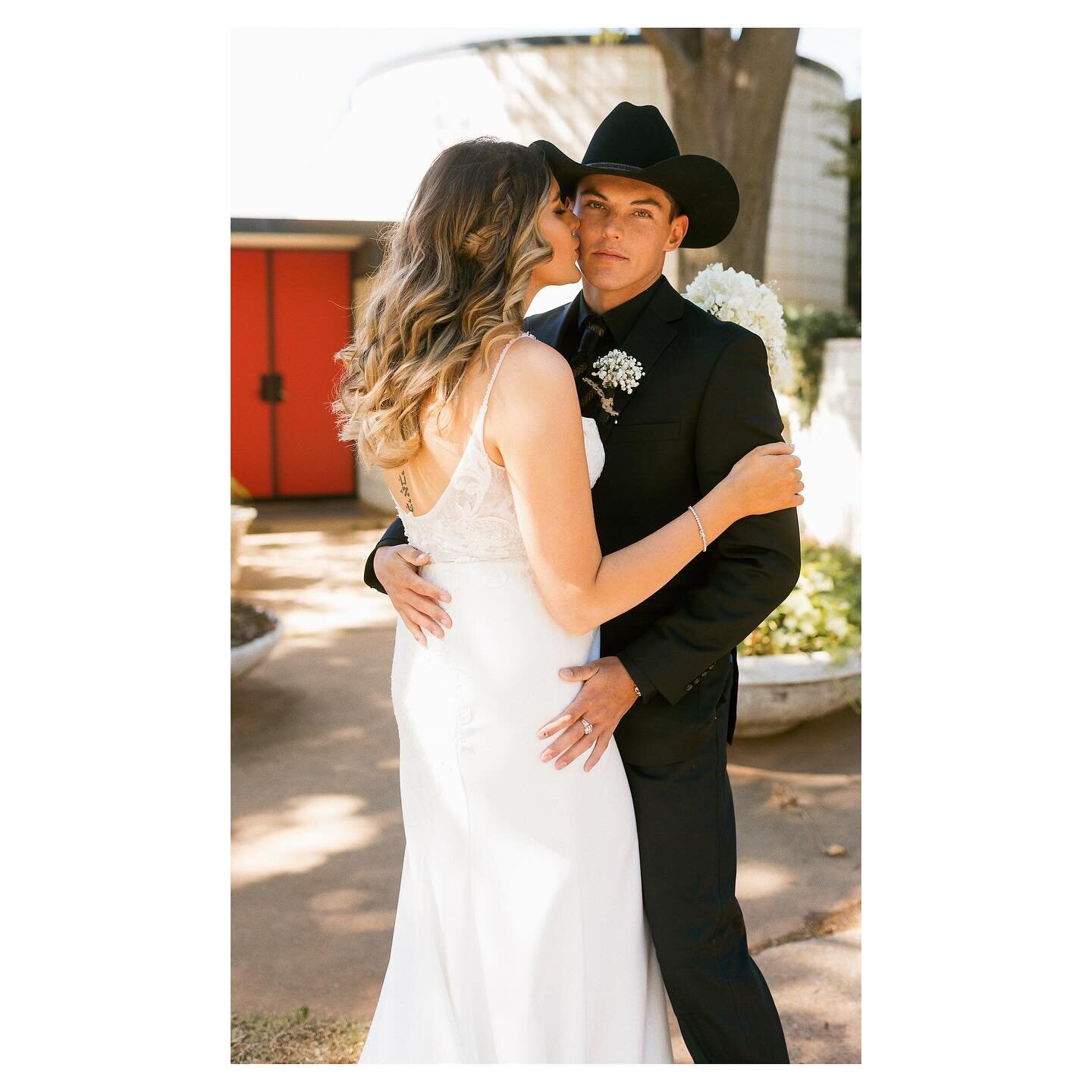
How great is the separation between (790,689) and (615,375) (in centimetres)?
306

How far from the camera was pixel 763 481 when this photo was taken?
2.17 meters

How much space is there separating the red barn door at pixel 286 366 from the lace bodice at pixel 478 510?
Result: 12.2 m

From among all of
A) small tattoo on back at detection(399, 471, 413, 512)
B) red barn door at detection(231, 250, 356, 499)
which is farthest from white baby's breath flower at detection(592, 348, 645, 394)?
red barn door at detection(231, 250, 356, 499)

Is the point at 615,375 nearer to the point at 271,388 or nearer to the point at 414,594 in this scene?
the point at 414,594

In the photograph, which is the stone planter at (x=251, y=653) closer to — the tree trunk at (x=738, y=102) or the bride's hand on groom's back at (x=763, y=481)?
the tree trunk at (x=738, y=102)

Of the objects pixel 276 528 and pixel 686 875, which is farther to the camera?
pixel 276 528

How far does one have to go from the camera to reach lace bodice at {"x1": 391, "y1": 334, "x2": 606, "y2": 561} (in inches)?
80.4

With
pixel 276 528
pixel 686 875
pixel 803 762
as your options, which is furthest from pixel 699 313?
pixel 276 528

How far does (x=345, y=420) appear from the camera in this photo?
231 cm

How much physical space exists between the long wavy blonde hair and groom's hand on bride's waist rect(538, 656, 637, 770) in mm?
563
